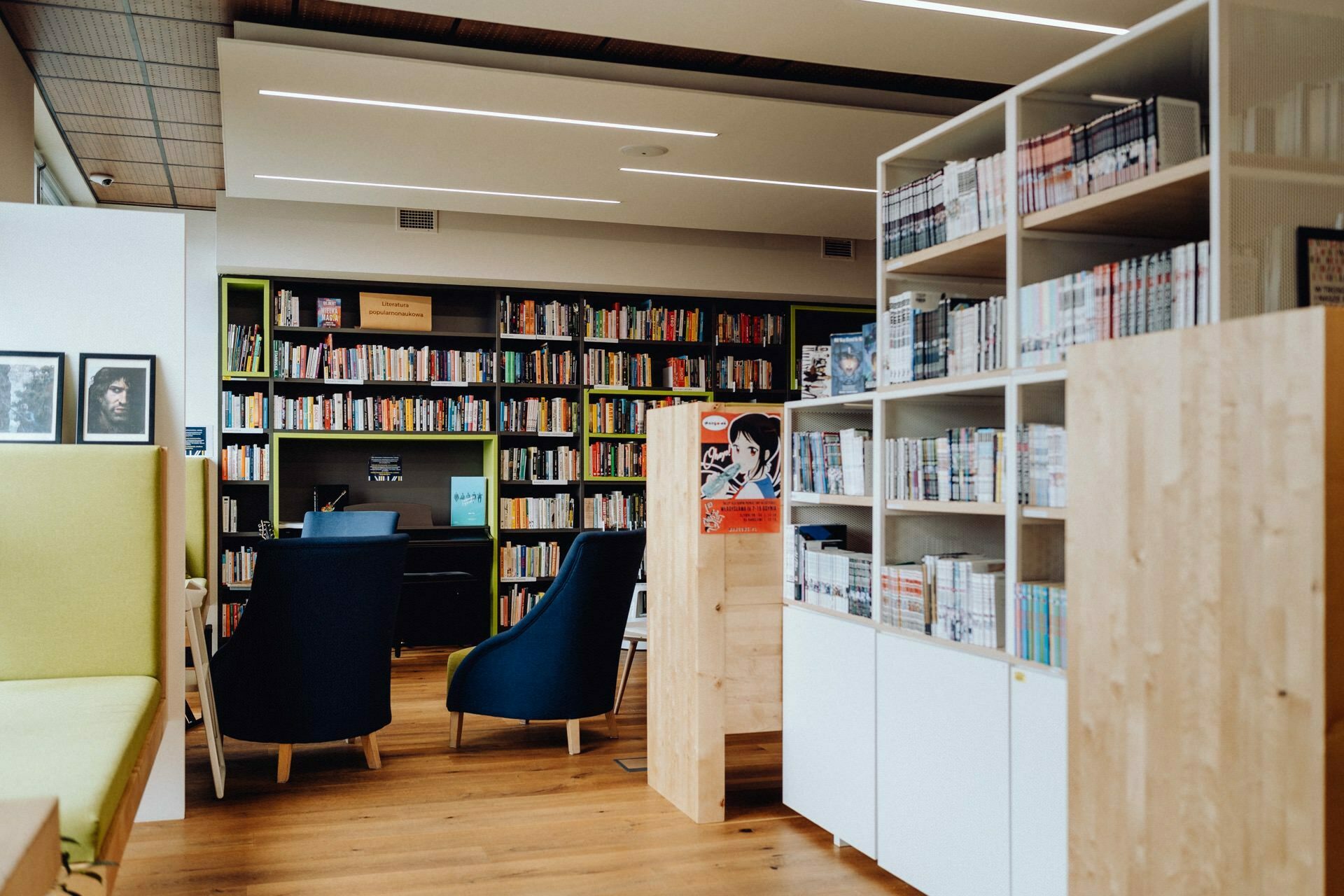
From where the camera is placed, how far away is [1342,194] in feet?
7.52

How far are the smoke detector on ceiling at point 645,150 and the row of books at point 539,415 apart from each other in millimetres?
2674

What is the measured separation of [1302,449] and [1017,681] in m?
1.37

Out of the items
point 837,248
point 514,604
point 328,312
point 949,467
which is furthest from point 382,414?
point 949,467

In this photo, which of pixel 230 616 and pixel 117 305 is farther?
pixel 230 616

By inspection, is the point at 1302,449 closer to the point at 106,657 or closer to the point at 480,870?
the point at 480,870

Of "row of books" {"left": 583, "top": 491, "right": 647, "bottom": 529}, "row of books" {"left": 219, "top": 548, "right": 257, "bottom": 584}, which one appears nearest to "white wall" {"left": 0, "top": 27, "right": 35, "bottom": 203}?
"row of books" {"left": 219, "top": 548, "right": 257, "bottom": 584}

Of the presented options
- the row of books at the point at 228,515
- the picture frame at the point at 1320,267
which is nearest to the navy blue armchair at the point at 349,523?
the row of books at the point at 228,515

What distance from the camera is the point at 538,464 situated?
26.1 feet

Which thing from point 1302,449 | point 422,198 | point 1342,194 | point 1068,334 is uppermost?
point 422,198

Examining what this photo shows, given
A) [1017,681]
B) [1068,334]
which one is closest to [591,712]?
[1017,681]

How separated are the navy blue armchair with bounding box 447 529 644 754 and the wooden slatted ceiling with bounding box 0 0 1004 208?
2272mm

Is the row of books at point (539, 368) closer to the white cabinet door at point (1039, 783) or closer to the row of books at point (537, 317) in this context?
the row of books at point (537, 317)

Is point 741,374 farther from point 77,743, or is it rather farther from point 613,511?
point 77,743

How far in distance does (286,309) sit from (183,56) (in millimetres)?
2432
